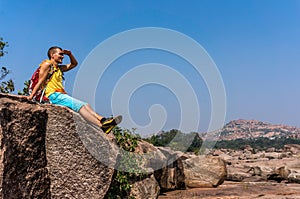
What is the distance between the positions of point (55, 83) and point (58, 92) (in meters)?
0.15

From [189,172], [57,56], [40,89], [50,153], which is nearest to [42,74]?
[40,89]

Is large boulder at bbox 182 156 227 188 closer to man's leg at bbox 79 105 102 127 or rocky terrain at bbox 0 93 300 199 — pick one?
rocky terrain at bbox 0 93 300 199

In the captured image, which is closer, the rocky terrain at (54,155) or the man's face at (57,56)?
the rocky terrain at (54,155)

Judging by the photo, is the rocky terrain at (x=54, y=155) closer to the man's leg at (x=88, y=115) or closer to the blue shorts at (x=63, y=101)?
the man's leg at (x=88, y=115)

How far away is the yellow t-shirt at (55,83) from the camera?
5926mm

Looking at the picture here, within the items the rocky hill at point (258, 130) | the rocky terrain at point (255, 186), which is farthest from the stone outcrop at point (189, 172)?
the rocky hill at point (258, 130)

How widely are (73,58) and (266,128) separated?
182058 mm

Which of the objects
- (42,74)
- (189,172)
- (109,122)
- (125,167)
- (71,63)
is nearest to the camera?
(42,74)

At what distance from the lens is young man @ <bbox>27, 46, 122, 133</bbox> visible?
5.88 m

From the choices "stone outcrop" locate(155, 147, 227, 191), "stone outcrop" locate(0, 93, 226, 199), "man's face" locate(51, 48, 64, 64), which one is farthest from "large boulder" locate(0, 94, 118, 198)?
"stone outcrop" locate(155, 147, 227, 191)

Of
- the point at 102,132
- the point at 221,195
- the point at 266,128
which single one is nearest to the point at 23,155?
the point at 102,132

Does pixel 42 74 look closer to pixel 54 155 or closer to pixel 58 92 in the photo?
pixel 58 92

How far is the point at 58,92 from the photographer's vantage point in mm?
5957

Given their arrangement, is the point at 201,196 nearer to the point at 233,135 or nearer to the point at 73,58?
the point at 73,58
